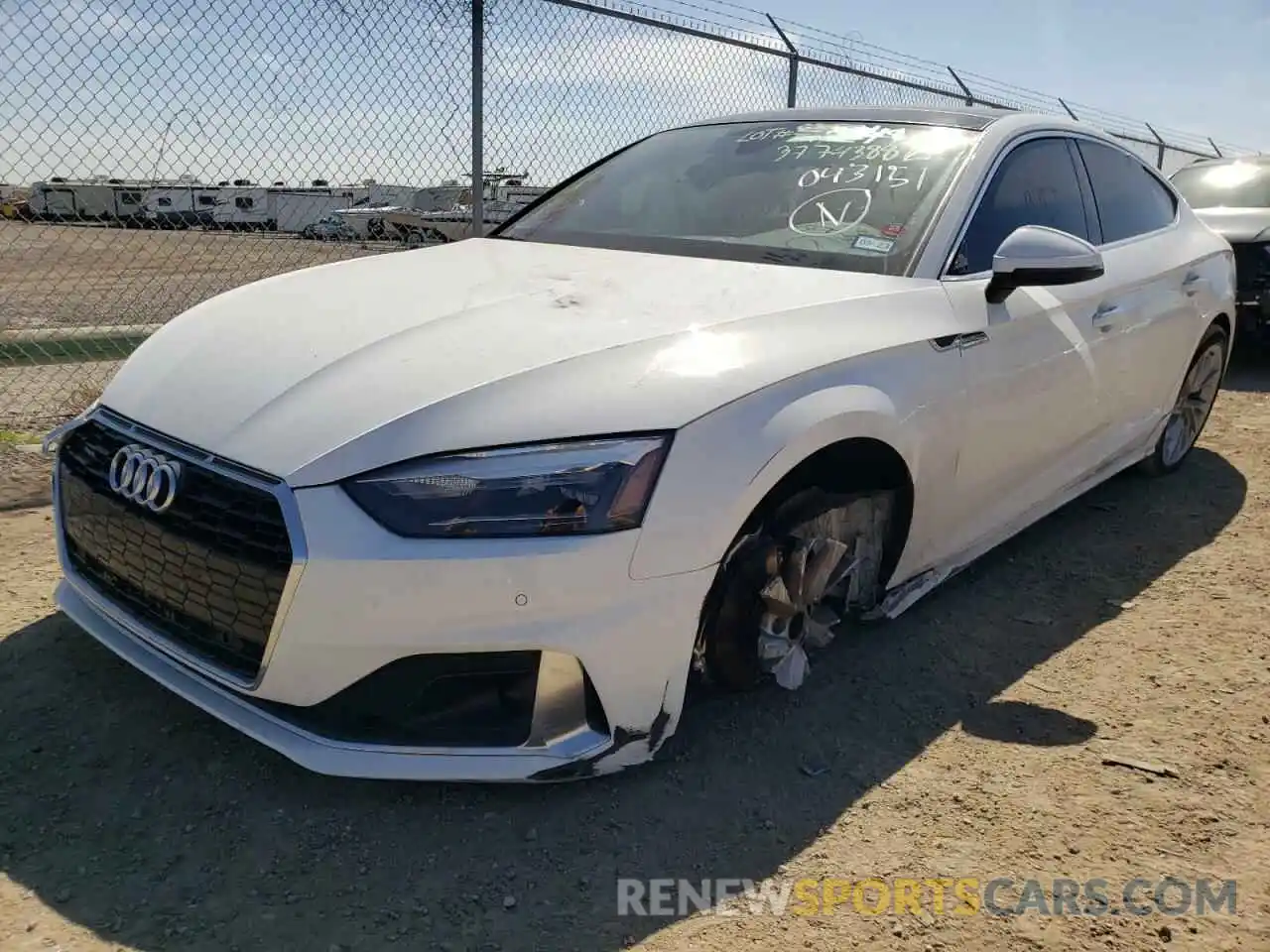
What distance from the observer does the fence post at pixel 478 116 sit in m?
5.62

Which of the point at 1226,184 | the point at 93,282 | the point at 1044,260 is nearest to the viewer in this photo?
the point at 1044,260

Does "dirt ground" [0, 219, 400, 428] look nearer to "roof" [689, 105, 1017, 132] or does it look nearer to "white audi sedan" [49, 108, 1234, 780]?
"white audi sedan" [49, 108, 1234, 780]

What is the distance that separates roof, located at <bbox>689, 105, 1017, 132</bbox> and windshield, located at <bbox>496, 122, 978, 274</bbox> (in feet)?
0.16

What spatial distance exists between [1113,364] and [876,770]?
195 centimetres

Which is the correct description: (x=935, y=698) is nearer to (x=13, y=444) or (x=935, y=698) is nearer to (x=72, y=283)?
(x=13, y=444)

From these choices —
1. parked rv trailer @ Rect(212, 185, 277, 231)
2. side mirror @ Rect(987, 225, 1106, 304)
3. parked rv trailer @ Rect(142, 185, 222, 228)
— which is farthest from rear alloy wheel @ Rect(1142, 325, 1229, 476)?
parked rv trailer @ Rect(212, 185, 277, 231)

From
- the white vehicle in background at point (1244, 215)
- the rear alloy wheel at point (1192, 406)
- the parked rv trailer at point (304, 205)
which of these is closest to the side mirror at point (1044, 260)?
the rear alloy wheel at point (1192, 406)

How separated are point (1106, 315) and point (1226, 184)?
235 inches

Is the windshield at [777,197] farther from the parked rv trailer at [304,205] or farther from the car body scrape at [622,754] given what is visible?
the parked rv trailer at [304,205]

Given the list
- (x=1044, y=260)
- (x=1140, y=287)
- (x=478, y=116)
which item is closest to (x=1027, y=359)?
(x=1044, y=260)

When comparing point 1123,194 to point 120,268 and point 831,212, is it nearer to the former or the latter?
point 831,212

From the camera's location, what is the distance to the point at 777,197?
125 inches

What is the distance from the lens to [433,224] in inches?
270

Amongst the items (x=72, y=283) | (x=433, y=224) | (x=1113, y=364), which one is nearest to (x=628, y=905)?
(x=1113, y=364)
